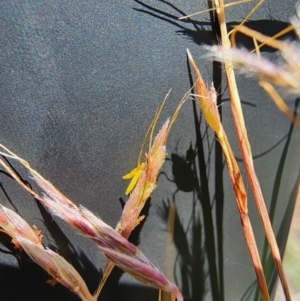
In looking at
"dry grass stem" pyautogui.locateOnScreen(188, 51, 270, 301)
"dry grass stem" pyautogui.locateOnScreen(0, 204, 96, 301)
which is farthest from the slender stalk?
"dry grass stem" pyautogui.locateOnScreen(0, 204, 96, 301)

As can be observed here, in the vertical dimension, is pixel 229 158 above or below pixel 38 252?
above

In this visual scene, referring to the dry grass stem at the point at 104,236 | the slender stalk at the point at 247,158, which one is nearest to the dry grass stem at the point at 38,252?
the dry grass stem at the point at 104,236

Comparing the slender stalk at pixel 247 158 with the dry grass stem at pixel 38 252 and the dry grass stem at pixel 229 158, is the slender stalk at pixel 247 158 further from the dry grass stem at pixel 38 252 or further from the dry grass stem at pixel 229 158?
the dry grass stem at pixel 38 252

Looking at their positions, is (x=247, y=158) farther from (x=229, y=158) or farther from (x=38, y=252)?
(x=38, y=252)

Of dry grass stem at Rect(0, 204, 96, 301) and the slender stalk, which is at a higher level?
the slender stalk

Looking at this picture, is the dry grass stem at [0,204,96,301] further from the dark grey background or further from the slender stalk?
the slender stalk

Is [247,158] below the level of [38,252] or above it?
above

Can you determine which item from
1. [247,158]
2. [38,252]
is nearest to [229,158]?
[247,158]

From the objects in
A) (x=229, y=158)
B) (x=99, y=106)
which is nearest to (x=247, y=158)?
(x=229, y=158)

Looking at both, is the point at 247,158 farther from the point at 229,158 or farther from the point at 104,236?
the point at 104,236
